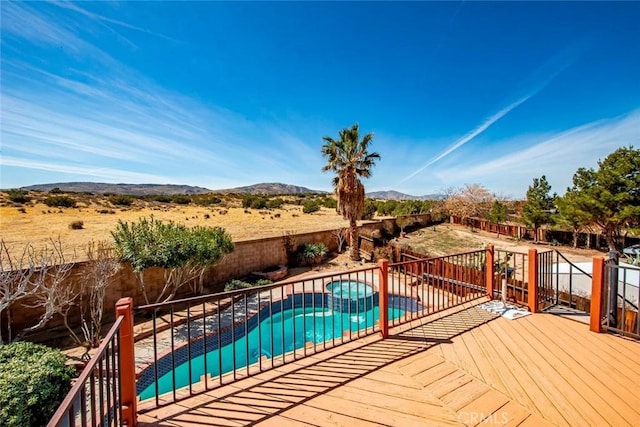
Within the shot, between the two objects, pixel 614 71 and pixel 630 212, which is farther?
pixel 630 212

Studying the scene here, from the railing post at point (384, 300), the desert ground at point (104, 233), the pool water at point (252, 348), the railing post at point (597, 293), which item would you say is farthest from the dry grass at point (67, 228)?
the railing post at point (597, 293)

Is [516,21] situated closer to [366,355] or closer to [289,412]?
[366,355]

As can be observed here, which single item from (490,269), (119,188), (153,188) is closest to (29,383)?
(490,269)

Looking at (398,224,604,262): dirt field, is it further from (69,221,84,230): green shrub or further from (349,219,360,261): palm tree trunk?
(69,221,84,230): green shrub

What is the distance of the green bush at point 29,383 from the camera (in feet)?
9.16

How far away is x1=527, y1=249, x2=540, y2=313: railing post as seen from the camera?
14.1 ft

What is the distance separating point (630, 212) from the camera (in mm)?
11227

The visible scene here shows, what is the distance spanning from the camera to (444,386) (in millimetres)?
2594

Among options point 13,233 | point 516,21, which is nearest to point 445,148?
point 516,21

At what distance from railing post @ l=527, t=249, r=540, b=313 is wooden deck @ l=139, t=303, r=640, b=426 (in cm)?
75

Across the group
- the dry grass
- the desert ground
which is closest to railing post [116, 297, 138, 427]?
the dry grass

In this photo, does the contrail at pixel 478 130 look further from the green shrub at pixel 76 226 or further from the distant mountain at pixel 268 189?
the distant mountain at pixel 268 189

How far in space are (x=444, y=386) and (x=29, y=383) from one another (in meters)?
4.56

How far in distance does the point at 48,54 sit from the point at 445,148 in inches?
789
